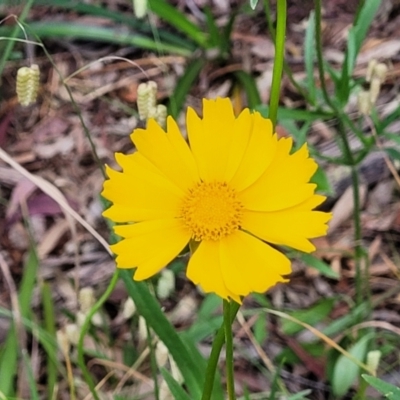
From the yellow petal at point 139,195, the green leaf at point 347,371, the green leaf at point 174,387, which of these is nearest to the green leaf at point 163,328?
the green leaf at point 174,387

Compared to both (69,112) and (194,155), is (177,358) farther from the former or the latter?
(69,112)

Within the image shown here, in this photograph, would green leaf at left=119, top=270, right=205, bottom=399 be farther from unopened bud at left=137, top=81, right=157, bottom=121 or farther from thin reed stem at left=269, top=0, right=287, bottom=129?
thin reed stem at left=269, top=0, right=287, bottom=129

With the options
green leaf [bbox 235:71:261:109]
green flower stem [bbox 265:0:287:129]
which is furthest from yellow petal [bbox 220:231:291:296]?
green leaf [bbox 235:71:261:109]

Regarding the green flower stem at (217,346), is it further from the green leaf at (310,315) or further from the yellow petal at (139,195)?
the green leaf at (310,315)

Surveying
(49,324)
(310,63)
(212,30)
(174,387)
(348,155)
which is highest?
(212,30)

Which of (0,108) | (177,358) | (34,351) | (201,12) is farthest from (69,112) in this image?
(177,358)

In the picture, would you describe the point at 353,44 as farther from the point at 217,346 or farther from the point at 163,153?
the point at 217,346

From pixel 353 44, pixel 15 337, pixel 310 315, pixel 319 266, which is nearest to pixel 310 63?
pixel 353 44
